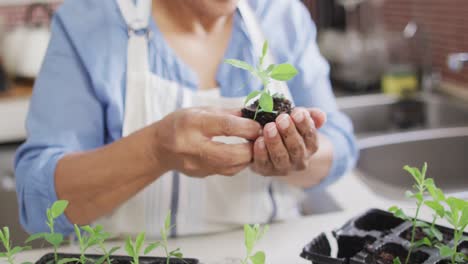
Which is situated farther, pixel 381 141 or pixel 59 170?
pixel 381 141

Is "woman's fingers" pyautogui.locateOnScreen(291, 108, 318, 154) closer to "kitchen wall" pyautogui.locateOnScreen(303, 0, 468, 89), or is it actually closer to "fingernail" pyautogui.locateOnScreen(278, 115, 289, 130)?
"fingernail" pyautogui.locateOnScreen(278, 115, 289, 130)

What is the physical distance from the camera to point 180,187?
49.0 inches

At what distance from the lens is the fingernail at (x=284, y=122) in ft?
3.02

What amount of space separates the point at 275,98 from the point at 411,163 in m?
1.03

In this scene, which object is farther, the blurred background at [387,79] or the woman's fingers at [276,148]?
the blurred background at [387,79]

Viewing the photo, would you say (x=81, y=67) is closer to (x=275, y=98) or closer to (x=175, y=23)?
(x=175, y=23)

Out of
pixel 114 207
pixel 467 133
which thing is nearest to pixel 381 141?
pixel 467 133

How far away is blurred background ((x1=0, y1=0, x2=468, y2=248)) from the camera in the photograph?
1857 mm

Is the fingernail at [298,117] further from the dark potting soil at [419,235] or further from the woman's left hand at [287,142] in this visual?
the dark potting soil at [419,235]

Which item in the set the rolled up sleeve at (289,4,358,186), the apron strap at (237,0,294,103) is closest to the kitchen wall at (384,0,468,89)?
the rolled up sleeve at (289,4,358,186)

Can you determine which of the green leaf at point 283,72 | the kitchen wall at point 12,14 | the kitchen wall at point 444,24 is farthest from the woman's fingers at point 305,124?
the kitchen wall at point 12,14

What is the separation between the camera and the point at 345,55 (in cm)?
242

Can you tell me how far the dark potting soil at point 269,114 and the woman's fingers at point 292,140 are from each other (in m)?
0.02

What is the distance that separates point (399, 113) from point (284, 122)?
133cm
